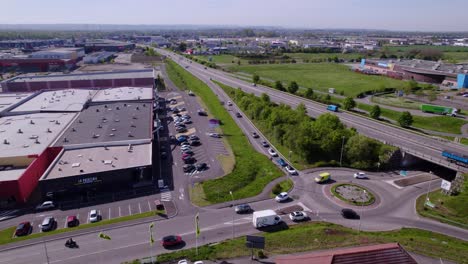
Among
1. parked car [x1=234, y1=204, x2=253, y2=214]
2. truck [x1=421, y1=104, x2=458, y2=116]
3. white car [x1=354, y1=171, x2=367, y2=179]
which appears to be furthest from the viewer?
truck [x1=421, y1=104, x2=458, y2=116]

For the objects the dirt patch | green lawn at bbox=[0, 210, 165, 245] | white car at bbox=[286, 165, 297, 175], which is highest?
white car at bbox=[286, 165, 297, 175]

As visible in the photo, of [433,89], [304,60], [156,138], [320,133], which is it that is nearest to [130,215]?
[156,138]

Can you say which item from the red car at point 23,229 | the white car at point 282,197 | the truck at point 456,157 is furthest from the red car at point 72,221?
the truck at point 456,157

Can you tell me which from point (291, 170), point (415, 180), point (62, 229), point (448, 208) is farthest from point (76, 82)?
point (448, 208)

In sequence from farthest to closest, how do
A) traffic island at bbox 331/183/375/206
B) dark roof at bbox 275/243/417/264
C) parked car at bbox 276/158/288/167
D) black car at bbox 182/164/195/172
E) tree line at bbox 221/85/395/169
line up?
1. parked car at bbox 276/158/288/167
2. tree line at bbox 221/85/395/169
3. black car at bbox 182/164/195/172
4. traffic island at bbox 331/183/375/206
5. dark roof at bbox 275/243/417/264

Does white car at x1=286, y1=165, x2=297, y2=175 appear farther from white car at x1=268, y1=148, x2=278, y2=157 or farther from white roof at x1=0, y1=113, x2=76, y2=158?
white roof at x1=0, y1=113, x2=76, y2=158

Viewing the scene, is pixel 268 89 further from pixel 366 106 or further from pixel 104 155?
pixel 104 155

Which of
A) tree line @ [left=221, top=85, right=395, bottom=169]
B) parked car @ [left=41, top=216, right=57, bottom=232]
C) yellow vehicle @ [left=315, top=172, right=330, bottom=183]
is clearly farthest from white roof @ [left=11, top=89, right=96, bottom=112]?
yellow vehicle @ [left=315, top=172, right=330, bottom=183]
